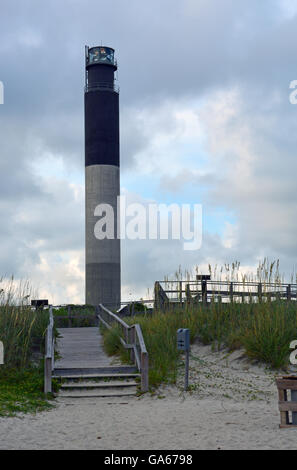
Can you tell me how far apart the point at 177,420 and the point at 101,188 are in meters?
28.8

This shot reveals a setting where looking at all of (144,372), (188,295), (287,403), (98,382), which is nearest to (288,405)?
(287,403)

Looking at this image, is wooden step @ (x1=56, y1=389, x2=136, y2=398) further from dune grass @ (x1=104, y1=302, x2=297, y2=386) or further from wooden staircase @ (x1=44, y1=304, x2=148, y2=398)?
dune grass @ (x1=104, y1=302, x2=297, y2=386)

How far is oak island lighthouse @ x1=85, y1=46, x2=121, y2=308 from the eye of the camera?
37156mm

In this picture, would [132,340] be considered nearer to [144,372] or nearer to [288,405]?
[144,372]

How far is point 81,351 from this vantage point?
1596 cm

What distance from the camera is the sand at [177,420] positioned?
775cm

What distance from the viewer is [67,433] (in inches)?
338

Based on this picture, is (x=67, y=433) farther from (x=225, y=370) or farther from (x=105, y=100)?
(x=105, y=100)

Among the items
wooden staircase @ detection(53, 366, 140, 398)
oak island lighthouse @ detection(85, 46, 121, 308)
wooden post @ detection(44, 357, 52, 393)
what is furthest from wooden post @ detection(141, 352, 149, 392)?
oak island lighthouse @ detection(85, 46, 121, 308)

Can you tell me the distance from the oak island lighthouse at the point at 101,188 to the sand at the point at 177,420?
2391 cm

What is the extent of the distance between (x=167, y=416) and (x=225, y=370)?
402 centimetres

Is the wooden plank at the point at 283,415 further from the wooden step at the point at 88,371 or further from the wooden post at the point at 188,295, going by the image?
the wooden post at the point at 188,295

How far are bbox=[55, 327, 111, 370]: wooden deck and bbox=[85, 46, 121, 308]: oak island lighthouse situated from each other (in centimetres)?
1644

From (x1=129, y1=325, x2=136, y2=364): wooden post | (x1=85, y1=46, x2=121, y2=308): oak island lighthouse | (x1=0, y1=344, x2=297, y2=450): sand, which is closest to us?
(x1=0, y1=344, x2=297, y2=450): sand
